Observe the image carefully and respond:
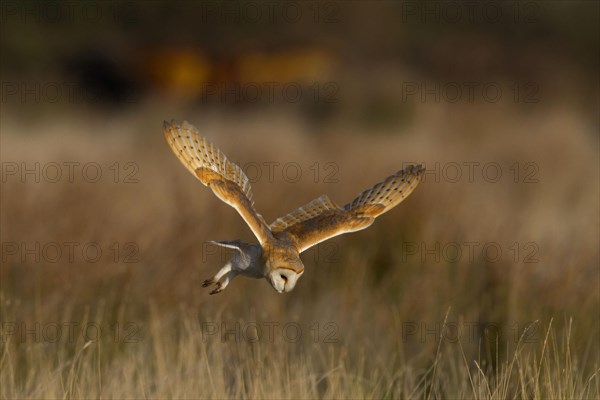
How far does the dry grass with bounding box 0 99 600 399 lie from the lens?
471cm

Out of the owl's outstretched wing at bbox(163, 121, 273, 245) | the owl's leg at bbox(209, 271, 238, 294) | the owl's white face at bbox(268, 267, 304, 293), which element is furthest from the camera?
the owl's outstretched wing at bbox(163, 121, 273, 245)

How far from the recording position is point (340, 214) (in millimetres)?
2910

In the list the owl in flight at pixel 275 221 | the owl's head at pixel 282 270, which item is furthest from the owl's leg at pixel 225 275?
the owl's head at pixel 282 270

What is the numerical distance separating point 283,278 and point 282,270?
19mm

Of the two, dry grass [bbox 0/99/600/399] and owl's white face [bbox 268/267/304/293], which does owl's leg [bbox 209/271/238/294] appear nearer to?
owl's white face [bbox 268/267/304/293]

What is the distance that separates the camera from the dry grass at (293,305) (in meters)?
4.71

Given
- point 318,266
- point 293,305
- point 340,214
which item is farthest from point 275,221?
point 318,266

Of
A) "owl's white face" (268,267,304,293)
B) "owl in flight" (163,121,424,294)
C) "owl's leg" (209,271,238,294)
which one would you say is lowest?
"owl's white face" (268,267,304,293)

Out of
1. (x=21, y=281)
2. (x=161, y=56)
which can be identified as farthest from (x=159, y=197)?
(x=161, y=56)

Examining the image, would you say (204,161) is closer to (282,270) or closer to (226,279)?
(226,279)

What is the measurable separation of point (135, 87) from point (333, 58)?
4282 millimetres

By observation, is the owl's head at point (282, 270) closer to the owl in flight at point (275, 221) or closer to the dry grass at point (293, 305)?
the owl in flight at point (275, 221)

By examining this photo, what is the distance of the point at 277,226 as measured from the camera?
111 inches

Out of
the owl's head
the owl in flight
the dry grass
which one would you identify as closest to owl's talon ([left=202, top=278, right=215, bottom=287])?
the owl in flight
